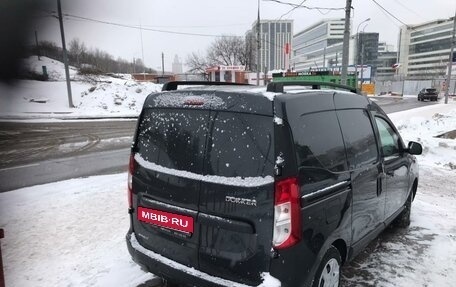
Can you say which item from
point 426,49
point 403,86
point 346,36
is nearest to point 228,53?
point 403,86

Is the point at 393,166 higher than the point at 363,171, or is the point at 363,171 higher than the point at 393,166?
the point at 363,171

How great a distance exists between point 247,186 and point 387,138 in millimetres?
2492

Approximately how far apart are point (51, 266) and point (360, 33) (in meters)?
48.0

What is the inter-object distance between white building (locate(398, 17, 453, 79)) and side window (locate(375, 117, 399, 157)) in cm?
7780

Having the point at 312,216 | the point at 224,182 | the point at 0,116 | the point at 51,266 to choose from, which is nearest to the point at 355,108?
the point at 312,216

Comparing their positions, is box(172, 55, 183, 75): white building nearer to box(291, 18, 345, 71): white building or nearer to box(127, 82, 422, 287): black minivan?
box(291, 18, 345, 71): white building

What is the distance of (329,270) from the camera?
2.98m

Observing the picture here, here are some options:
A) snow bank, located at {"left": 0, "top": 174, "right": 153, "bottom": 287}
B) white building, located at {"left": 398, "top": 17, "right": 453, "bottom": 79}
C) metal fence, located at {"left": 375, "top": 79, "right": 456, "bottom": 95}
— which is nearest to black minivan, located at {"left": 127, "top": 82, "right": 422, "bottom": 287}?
snow bank, located at {"left": 0, "top": 174, "right": 153, "bottom": 287}

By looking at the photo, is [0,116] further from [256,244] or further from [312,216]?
[312,216]

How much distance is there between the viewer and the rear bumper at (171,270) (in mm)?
2676

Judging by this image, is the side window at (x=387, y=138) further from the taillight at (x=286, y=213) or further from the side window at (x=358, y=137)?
the taillight at (x=286, y=213)

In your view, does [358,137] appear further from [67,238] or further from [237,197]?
[67,238]

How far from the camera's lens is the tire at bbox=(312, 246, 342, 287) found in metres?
2.80

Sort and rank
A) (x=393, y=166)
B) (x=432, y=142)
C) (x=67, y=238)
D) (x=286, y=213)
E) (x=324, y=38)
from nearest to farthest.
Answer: (x=286, y=213)
(x=393, y=166)
(x=67, y=238)
(x=432, y=142)
(x=324, y=38)
